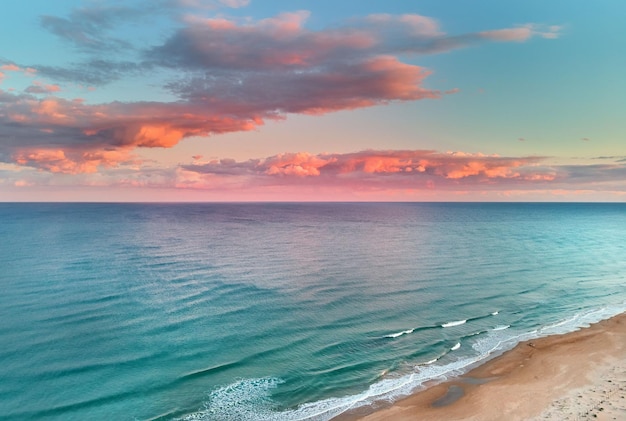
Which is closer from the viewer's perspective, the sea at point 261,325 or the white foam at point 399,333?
the sea at point 261,325

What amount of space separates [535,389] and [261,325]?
72.5ft

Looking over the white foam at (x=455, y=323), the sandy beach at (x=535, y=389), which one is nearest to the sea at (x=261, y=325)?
the white foam at (x=455, y=323)

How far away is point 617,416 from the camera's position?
2128cm

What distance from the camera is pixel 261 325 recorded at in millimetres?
38156

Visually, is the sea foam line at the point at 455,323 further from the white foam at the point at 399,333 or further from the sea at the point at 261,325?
the white foam at the point at 399,333

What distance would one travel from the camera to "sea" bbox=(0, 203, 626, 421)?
83.8 ft

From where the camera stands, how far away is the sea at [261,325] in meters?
25.5

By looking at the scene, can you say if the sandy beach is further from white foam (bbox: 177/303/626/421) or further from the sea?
the sea

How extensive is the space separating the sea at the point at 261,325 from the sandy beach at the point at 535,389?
1.50 metres

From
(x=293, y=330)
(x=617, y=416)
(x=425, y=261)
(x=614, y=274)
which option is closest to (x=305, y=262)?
(x=425, y=261)

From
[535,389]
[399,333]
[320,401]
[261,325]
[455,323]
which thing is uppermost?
[261,325]

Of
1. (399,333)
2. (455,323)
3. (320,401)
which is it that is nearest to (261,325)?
(399,333)

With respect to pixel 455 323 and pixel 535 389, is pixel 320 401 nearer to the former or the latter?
pixel 535 389

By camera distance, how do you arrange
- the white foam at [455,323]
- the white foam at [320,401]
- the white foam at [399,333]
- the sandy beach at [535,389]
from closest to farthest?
the sandy beach at [535,389] → the white foam at [320,401] → the white foam at [399,333] → the white foam at [455,323]
